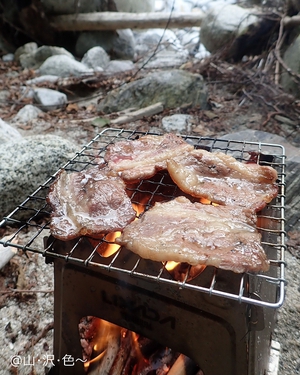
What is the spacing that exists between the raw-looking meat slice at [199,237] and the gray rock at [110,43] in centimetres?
1080

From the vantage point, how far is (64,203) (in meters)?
1.87

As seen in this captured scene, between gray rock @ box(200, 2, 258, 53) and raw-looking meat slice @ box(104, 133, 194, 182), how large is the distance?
7177mm

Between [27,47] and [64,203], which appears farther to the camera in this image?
[27,47]

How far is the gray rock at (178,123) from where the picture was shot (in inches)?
237

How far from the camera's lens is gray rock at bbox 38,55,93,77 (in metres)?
8.66

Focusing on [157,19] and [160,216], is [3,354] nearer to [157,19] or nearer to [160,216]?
[160,216]

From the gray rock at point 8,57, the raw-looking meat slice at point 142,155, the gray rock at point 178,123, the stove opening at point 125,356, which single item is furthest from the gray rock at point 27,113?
the stove opening at point 125,356

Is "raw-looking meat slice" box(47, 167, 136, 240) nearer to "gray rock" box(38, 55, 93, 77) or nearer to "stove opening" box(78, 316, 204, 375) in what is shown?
"stove opening" box(78, 316, 204, 375)

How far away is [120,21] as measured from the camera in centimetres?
1024

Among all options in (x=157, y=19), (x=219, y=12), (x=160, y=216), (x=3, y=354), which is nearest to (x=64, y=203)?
(x=160, y=216)

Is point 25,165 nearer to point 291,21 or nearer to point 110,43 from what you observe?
point 291,21

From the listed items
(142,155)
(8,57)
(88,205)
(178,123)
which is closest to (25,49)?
(8,57)

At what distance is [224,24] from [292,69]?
3048 mm

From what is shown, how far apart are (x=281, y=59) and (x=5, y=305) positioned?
6.64 meters
